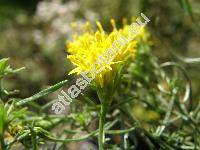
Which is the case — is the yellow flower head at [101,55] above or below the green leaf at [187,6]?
below

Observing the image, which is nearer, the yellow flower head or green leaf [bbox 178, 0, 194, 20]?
the yellow flower head

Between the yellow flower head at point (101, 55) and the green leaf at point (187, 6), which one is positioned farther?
the green leaf at point (187, 6)

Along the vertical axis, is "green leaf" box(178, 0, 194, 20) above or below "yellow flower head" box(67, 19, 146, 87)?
above

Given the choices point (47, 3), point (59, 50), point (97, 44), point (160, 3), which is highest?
point (47, 3)

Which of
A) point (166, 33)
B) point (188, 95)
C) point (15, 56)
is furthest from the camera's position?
point (15, 56)

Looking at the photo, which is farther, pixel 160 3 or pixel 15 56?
pixel 15 56

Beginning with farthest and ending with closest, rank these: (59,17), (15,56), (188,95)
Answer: (15,56), (59,17), (188,95)

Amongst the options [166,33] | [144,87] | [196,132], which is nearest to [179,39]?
[166,33]

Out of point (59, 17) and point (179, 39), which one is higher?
point (59, 17)

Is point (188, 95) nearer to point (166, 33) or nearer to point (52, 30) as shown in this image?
point (166, 33)

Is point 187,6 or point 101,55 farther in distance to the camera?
point 187,6
